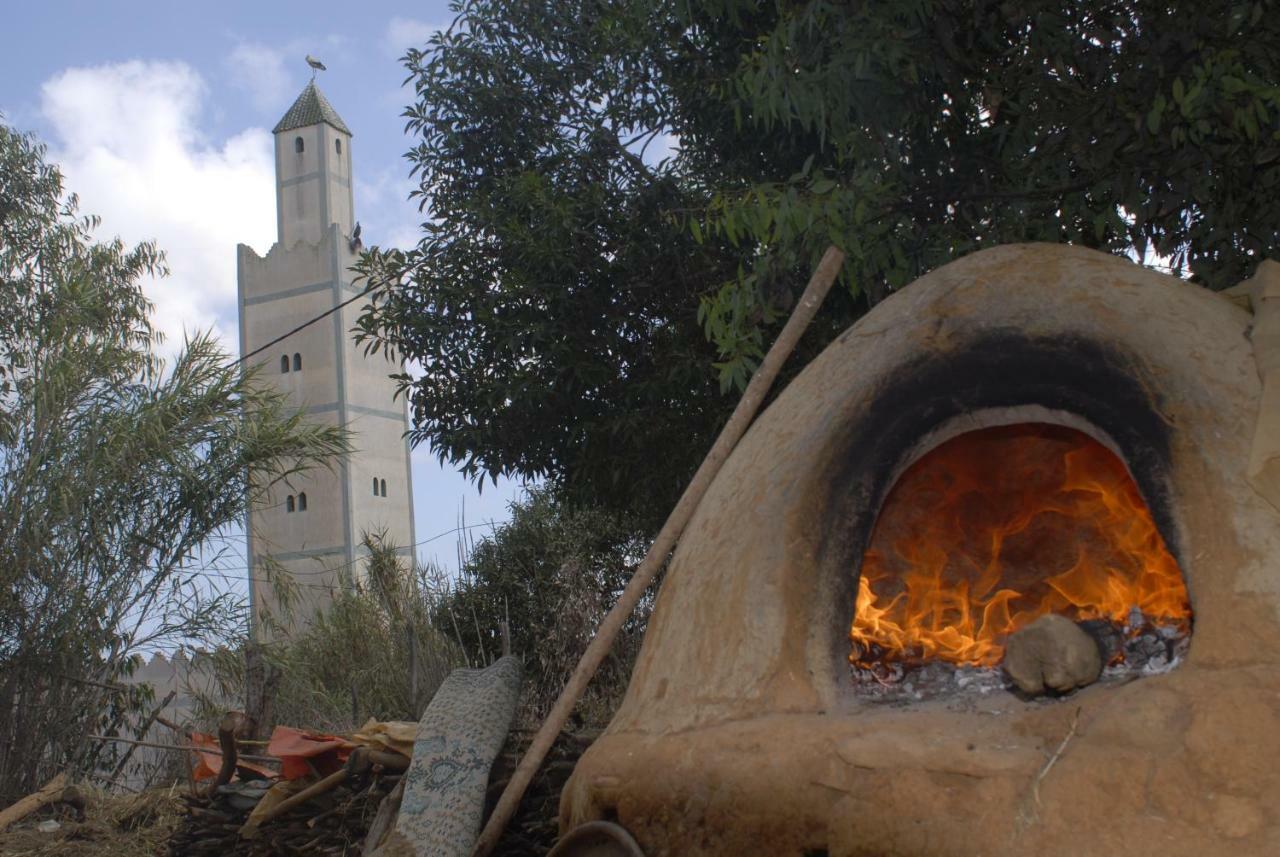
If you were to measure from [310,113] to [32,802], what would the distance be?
29.4 metres

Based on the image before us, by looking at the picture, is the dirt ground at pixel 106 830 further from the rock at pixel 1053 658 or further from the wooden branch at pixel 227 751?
the rock at pixel 1053 658

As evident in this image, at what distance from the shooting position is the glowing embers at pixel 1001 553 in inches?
118

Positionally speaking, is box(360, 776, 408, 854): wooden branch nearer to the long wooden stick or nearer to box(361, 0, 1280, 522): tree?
the long wooden stick

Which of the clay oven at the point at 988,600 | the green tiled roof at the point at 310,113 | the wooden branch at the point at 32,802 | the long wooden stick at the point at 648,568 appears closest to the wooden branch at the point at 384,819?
the long wooden stick at the point at 648,568

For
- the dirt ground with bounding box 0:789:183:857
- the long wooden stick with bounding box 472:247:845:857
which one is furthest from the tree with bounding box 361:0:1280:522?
the dirt ground with bounding box 0:789:183:857

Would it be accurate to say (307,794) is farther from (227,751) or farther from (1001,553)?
(1001,553)

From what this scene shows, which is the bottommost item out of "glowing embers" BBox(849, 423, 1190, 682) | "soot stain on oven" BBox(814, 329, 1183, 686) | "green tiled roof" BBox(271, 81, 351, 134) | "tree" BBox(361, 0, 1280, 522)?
"glowing embers" BBox(849, 423, 1190, 682)

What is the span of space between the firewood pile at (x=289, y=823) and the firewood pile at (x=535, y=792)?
42 cm

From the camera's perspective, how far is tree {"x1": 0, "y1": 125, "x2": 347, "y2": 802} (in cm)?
953

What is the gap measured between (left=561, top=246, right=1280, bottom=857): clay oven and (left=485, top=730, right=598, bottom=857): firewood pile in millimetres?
1473

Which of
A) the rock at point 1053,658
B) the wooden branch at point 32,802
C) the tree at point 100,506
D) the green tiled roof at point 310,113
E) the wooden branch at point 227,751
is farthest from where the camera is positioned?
the green tiled roof at point 310,113

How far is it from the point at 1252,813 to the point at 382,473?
29.4 meters

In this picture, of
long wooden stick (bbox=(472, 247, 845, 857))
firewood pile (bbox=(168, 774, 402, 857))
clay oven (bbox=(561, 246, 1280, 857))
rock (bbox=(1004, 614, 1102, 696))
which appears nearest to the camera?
clay oven (bbox=(561, 246, 1280, 857))

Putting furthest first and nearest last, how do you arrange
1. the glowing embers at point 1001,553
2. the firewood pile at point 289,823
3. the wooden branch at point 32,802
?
the wooden branch at point 32,802 < the firewood pile at point 289,823 < the glowing embers at point 1001,553
